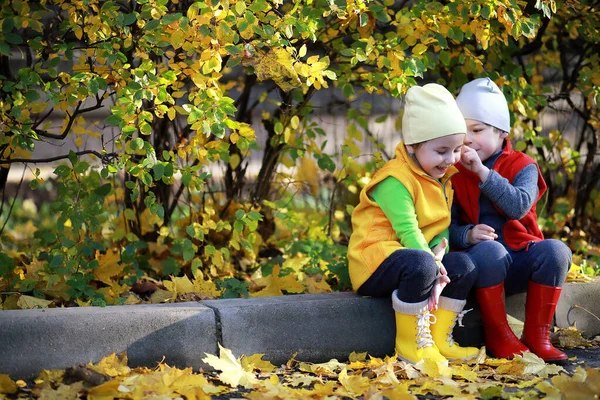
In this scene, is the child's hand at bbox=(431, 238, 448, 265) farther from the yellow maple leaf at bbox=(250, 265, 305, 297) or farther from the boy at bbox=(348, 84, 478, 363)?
the yellow maple leaf at bbox=(250, 265, 305, 297)

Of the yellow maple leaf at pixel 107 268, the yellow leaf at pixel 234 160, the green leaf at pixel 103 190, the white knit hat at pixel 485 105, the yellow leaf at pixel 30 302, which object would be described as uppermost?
the white knit hat at pixel 485 105

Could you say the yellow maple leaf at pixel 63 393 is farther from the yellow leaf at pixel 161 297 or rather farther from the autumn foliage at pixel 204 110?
the yellow leaf at pixel 161 297

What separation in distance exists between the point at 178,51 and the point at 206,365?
1462 mm

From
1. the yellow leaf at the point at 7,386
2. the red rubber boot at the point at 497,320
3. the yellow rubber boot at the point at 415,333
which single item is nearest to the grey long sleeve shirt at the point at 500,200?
the red rubber boot at the point at 497,320

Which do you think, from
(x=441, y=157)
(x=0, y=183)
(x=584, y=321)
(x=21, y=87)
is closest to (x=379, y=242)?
(x=441, y=157)

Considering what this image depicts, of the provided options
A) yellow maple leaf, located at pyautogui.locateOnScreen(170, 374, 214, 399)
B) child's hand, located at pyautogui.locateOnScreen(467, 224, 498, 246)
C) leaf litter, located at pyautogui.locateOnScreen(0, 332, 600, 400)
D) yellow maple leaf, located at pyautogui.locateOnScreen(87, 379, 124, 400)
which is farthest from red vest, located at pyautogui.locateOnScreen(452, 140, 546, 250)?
yellow maple leaf, located at pyautogui.locateOnScreen(87, 379, 124, 400)

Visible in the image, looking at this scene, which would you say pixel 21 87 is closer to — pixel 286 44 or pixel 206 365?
pixel 286 44

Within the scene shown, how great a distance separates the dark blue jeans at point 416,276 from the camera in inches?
134

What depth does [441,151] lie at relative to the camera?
358 cm

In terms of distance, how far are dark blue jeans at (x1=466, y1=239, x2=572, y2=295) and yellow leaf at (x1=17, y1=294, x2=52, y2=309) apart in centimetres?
181

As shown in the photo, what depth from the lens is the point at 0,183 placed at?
13.8 feet

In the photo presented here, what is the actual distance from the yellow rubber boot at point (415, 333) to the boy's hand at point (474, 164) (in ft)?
1.97

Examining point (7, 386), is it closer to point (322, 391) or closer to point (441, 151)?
point (322, 391)

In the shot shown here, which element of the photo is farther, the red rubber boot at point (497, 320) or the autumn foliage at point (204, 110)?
the red rubber boot at point (497, 320)
